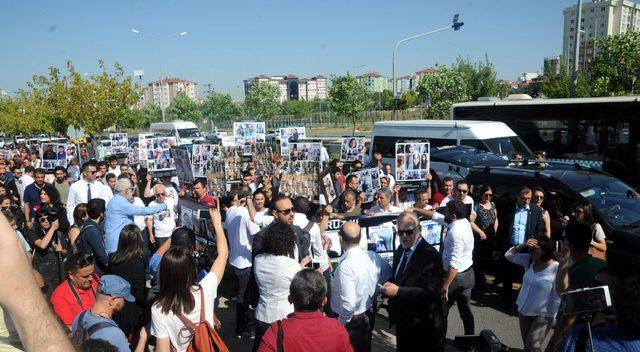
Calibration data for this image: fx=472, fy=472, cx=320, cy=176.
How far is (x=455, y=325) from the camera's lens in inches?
240

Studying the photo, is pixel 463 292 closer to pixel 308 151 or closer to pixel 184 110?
pixel 308 151

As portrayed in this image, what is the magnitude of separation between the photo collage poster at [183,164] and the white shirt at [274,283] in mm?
4209

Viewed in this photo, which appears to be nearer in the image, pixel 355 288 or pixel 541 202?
pixel 355 288

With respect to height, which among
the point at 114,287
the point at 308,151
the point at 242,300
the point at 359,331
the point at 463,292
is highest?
the point at 308,151

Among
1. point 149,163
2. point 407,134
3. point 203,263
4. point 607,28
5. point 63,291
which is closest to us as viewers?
point 63,291

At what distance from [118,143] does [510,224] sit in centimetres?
1386

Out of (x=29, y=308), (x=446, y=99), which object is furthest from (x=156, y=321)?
(x=446, y=99)

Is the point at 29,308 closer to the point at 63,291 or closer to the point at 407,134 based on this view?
the point at 63,291

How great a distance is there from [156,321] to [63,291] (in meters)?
1.12

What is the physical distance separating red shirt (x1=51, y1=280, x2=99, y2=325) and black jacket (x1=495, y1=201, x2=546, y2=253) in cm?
542

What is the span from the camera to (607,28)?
135000mm

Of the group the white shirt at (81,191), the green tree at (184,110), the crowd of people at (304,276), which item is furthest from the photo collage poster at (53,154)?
the green tree at (184,110)

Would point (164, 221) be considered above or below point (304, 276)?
below

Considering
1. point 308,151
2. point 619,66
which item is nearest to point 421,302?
point 308,151
